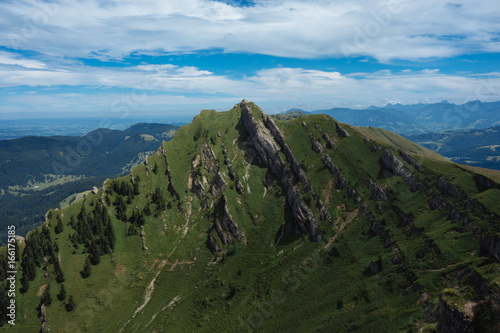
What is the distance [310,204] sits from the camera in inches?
5812

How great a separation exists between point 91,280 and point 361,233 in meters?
154

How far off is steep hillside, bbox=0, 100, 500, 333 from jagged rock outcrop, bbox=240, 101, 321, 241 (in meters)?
0.86

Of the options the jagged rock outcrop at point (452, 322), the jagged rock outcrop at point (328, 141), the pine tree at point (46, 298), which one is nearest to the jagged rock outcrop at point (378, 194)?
the jagged rock outcrop at point (328, 141)

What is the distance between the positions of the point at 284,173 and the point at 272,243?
171ft

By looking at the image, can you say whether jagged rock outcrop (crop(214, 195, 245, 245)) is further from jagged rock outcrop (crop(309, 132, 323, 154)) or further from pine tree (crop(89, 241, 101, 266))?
jagged rock outcrop (crop(309, 132, 323, 154))

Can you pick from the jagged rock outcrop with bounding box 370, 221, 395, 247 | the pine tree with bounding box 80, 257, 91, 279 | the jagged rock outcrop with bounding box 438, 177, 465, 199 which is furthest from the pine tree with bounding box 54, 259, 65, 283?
the jagged rock outcrop with bounding box 438, 177, 465, 199

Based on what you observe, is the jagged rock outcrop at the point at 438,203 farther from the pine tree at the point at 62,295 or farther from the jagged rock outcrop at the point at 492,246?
the pine tree at the point at 62,295


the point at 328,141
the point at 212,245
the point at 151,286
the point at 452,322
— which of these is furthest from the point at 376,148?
the point at 151,286

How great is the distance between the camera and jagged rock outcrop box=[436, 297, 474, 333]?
120 ft

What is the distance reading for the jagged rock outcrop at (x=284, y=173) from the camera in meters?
141

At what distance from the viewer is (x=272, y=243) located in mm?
145750

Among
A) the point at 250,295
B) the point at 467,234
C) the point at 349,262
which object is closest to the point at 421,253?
the point at 467,234

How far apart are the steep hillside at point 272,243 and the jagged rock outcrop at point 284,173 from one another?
86 centimetres

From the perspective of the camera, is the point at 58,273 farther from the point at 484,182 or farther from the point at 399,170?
the point at 484,182
